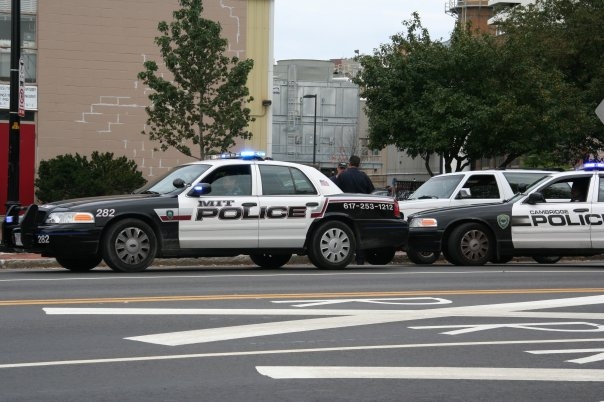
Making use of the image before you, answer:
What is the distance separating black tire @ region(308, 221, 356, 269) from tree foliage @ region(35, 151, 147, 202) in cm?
2071

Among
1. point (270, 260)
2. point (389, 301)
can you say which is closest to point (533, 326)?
point (389, 301)

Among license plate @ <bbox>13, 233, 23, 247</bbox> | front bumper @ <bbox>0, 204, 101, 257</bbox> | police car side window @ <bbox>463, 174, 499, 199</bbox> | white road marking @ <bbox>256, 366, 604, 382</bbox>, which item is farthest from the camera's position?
police car side window @ <bbox>463, 174, 499, 199</bbox>

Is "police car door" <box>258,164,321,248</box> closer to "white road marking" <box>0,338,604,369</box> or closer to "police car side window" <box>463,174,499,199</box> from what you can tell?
"police car side window" <box>463,174,499,199</box>

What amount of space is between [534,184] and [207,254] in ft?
18.6

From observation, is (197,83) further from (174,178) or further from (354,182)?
(174,178)

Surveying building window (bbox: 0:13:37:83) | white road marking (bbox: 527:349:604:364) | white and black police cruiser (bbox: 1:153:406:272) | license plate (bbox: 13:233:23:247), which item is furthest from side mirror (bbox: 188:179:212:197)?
building window (bbox: 0:13:37:83)

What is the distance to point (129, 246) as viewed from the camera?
15625mm

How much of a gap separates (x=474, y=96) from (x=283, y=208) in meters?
27.2

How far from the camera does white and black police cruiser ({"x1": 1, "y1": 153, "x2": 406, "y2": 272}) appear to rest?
15414 mm

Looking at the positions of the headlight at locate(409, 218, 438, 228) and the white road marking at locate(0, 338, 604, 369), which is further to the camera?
the headlight at locate(409, 218, 438, 228)

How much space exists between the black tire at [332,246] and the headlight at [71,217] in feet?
Answer: 10.5

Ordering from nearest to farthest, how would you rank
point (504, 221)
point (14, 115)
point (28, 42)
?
point (504, 221) < point (14, 115) < point (28, 42)

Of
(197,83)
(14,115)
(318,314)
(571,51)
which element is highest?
(571,51)

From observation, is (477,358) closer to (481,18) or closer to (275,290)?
(275,290)
